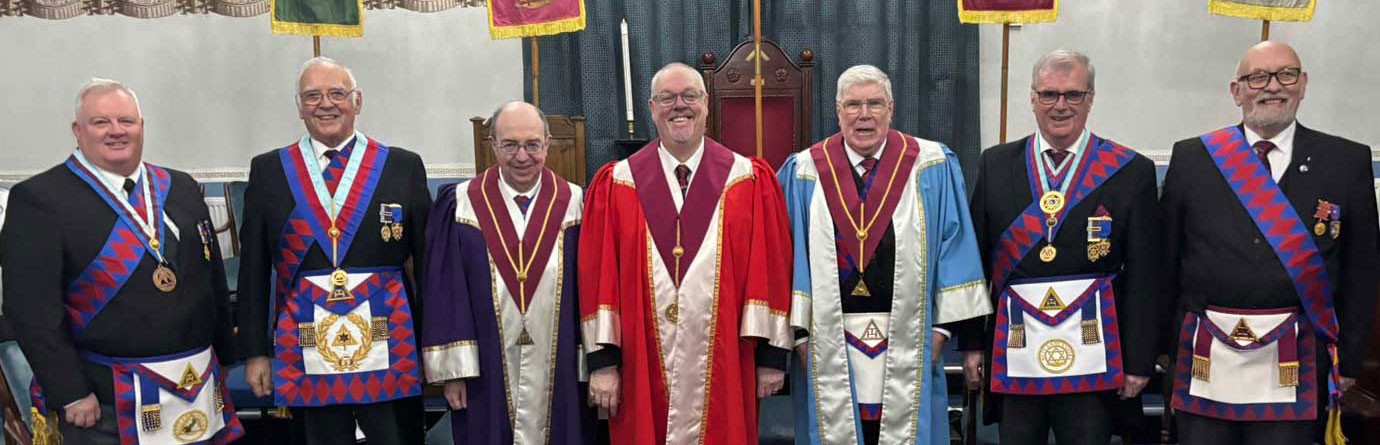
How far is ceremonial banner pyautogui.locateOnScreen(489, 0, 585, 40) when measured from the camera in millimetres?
4520

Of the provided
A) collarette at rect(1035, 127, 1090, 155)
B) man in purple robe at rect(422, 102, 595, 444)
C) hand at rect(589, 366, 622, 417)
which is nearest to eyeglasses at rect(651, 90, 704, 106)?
man in purple robe at rect(422, 102, 595, 444)

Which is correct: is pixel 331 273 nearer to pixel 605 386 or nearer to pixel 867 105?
pixel 605 386

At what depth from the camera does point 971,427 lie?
9.98 feet

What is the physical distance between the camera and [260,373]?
259cm

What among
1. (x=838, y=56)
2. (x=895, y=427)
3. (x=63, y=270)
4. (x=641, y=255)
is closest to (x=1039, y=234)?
(x=895, y=427)

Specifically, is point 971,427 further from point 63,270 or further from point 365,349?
point 63,270

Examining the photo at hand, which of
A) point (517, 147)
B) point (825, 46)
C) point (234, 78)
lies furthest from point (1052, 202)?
point (234, 78)

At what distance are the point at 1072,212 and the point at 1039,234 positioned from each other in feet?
0.34

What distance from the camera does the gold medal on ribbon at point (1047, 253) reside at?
7.99ft

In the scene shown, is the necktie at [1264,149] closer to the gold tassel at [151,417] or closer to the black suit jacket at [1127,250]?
the black suit jacket at [1127,250]

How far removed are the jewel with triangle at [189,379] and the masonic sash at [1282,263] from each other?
2726 mm

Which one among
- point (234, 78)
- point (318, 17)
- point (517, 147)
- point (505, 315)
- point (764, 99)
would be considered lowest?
point (505, 315)

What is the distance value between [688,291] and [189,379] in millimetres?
1387

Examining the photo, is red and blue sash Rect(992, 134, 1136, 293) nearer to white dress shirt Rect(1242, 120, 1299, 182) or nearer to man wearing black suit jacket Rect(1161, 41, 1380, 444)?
man wearing black suit jacket Rect(1161, 41, 1380, 444)
